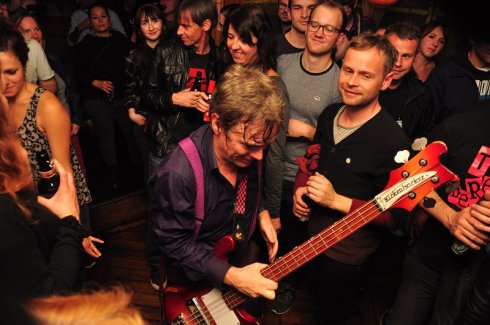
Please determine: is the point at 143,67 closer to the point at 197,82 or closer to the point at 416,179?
the point at 197,82

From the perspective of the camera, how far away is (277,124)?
167 cm

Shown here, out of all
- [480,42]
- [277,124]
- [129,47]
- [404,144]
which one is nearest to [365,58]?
[404,144]

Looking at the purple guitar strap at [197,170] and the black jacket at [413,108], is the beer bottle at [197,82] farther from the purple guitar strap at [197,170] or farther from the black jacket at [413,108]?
the black jacket at [413,108]

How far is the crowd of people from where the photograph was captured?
1.61m

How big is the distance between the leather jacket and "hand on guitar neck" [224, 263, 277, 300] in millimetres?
1247

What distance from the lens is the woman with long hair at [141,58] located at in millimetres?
3258

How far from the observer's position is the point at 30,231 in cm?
131

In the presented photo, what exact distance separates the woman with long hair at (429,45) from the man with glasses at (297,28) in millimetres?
986

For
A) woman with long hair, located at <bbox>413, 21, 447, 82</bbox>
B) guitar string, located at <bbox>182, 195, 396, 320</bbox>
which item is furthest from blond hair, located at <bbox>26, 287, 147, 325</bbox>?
woman with long hair, located at <bbox>413, 21, 447, 82</bbox>

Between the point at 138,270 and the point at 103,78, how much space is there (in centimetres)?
198

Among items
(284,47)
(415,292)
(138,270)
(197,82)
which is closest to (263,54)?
(197,82)

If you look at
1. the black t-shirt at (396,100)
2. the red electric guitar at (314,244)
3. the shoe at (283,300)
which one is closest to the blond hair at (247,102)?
the red electric guitar at (314,244)

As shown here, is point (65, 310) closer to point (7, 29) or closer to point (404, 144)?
point (404, 144)

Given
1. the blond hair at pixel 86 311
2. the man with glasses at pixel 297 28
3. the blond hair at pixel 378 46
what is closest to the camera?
the blond hair at pixel 86 311
